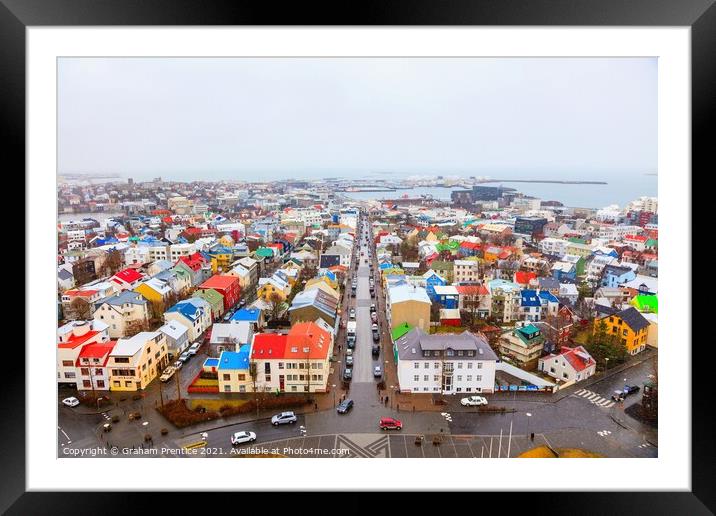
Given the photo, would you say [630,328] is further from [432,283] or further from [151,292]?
[151,292]

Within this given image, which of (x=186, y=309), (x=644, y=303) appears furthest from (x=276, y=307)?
(x=644, y=303)

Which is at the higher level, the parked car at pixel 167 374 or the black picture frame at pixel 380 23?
the black picture frame at pixel 380 23

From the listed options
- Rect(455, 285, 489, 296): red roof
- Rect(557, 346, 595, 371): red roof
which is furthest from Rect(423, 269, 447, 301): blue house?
Rect(557, 346, 595, 371): red roof

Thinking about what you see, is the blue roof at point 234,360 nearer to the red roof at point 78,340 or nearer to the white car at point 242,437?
the white car at point 242,437

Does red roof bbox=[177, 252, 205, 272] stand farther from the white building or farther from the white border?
the white border

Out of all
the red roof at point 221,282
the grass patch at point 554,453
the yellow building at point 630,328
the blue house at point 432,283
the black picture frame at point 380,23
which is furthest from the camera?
the red roof at point 221,282

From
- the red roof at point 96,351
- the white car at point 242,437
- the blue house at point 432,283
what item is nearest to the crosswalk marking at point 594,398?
the blue house at point 432,283
